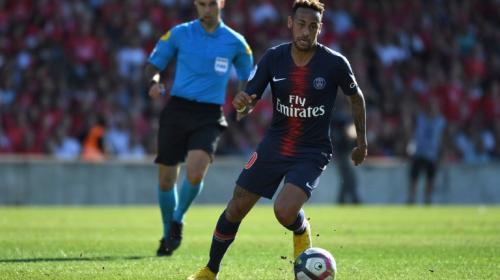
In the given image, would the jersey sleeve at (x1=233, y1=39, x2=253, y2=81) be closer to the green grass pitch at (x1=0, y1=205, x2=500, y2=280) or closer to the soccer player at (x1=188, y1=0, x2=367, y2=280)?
the green grass pitch at (x1=0, y1=205, x2=500, y2=280)

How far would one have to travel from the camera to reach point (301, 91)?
891 centimetres

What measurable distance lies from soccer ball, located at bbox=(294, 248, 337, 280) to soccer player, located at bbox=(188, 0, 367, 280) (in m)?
0.46

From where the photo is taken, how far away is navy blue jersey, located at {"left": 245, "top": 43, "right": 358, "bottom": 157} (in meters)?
8.91

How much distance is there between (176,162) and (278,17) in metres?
17.4

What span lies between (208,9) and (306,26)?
3.06m

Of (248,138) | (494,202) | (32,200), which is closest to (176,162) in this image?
(32,200)

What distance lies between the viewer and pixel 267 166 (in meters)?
8.85

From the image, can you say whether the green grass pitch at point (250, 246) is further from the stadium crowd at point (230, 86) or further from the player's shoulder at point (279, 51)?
the stadium crowd at point (230, 86)

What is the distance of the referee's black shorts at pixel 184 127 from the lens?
11.8 m

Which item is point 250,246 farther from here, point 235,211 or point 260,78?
point 260,78

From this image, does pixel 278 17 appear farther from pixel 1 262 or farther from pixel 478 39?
pixel 1 262

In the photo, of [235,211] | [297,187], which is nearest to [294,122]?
[297,187]

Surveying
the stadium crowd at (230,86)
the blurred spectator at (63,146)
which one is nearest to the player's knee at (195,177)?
the stadium crowd at (230,86)

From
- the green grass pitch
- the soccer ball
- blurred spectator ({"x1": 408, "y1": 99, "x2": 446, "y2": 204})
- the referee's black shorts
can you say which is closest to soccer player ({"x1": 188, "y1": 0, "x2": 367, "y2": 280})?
the soccer ball
